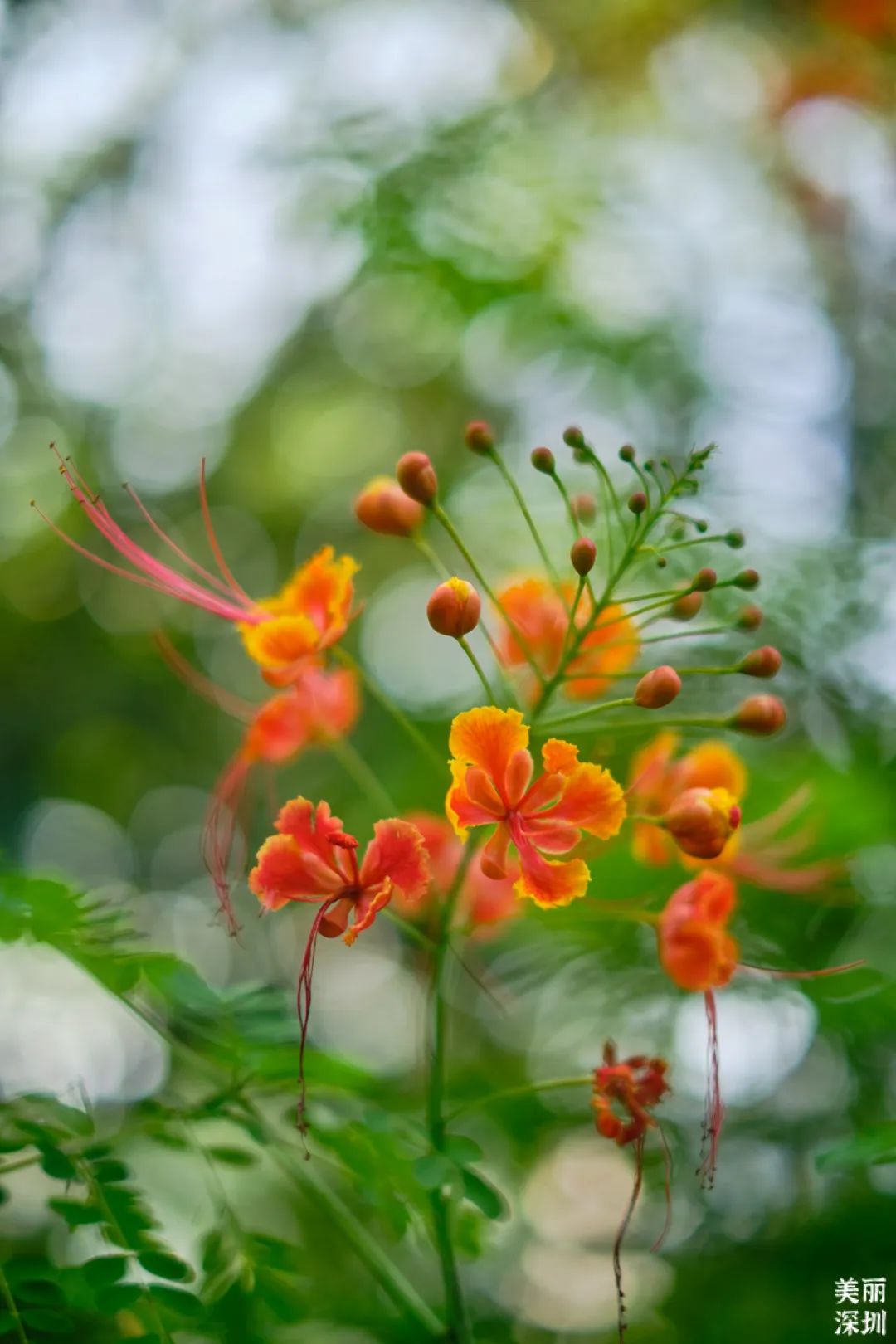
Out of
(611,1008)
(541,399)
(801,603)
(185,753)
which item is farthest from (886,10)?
(185,753)

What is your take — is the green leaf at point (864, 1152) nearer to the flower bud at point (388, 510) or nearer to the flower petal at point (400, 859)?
the flower petal at point (400, 859)

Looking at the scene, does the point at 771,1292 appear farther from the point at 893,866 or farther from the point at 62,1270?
the point at 62,1270

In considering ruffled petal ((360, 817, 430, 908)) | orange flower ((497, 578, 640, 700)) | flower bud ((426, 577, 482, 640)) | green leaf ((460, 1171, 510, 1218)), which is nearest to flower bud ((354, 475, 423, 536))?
Result: orange flower ((497, 578, 640, 700))

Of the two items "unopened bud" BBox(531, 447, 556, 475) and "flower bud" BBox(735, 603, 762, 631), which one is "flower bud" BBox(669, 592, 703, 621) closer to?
"flower bud" BBox(735, 603, 762, 631)

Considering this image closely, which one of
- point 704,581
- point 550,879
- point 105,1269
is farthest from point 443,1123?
point 704,581

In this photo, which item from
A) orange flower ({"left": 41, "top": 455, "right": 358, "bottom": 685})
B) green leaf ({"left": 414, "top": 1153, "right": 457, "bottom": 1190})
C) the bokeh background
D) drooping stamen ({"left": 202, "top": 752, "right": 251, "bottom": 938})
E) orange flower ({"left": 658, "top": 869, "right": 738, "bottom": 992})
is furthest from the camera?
the bokeh background

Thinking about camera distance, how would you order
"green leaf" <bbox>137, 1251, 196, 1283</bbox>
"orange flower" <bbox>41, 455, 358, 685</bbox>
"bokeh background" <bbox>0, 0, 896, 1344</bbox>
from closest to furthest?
"green leaf" <bbox>137, 1251, 196, 1283</bbox> < "orange flower" <bbox>41, 455, 358, 685</bbox> < "bokeh background" <bbox>0, 0, 896, 1344</bbox>
